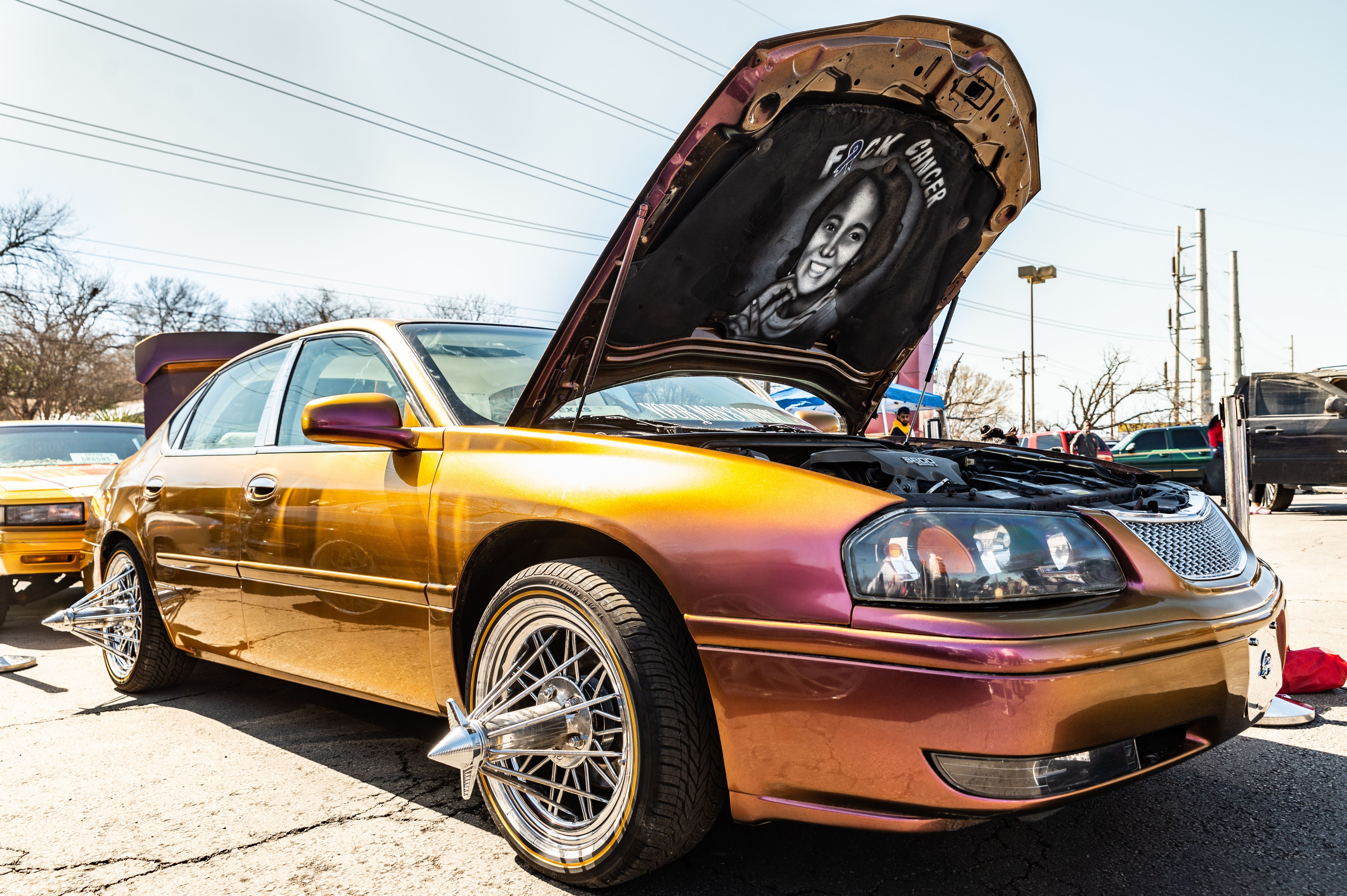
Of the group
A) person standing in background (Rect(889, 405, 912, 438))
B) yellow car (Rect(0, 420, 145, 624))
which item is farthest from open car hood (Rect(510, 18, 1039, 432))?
person standing in background (Rect(889, 405, 912, 438))

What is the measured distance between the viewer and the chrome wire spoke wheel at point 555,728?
205 cm

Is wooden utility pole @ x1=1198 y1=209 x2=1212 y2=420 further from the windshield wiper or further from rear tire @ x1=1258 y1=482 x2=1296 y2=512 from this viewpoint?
the windshield wiper

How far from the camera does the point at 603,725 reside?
7.00 feet

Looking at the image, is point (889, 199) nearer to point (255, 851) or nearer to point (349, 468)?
point (349, 468)

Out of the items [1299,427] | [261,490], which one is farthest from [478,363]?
[1299,427]

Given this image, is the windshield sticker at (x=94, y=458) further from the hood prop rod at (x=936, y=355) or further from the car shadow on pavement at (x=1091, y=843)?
the hood prop rod at (x=936, y=355)

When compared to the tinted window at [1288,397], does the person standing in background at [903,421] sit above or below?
below

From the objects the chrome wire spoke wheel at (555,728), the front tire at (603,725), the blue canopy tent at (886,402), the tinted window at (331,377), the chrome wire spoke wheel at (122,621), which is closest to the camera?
the front tire at (603,725)

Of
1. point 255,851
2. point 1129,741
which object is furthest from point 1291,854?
point 255,851

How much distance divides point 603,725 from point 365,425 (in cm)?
108

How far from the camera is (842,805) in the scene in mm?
1779

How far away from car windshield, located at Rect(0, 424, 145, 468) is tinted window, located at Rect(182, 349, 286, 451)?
12.8ft

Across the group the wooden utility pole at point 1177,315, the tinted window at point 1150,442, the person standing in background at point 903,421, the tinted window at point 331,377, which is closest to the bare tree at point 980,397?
the wooden utility pole at point 1177,315

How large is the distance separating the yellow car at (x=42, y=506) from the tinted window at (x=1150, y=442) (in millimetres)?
21571
